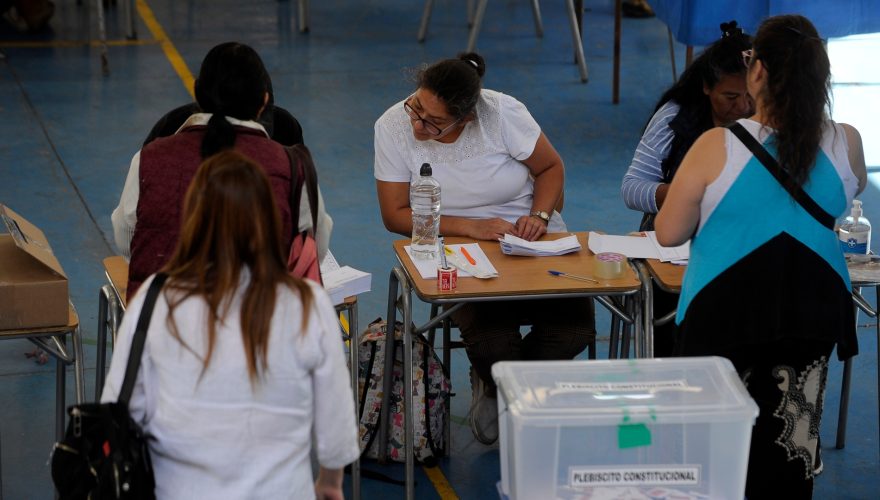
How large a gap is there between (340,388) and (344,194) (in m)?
3.85

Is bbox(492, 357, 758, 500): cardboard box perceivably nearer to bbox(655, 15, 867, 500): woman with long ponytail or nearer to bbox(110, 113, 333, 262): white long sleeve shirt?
bbox(655, 15, 867, 500): woman with long ponytail

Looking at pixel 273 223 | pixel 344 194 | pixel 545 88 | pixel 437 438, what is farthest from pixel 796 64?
pixel 545 88

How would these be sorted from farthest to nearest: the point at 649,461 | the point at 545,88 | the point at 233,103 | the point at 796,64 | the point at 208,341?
the point at 545,88
the point at 233,103
the point at 796,64
the point at 649,461
the point at 208,341

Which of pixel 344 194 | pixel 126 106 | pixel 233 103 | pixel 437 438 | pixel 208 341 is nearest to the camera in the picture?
pixel 208 341

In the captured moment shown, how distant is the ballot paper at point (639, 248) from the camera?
11.2 feet

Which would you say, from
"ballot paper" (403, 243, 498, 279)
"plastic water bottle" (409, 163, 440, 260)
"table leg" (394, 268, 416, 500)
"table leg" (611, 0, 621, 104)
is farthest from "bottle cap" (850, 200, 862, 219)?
"table leg" (611, 0, 621, 104)

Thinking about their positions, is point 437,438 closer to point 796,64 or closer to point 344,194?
point 796,64

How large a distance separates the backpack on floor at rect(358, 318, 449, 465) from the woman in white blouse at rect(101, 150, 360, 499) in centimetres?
146

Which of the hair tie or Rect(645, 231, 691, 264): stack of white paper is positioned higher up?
the hair tie

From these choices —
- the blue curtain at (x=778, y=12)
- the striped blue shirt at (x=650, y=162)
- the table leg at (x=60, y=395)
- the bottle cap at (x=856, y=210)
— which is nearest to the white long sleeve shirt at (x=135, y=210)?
the table leg at (x=60, y=395)

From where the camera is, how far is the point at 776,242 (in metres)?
2.56

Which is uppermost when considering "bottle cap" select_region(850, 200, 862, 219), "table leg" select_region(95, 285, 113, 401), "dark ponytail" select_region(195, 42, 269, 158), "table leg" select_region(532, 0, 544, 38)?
"dark ponytail" select_region(195, 42, 269, 158)

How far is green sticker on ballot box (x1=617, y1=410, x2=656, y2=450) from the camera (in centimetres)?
216

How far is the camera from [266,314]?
1986 millimetres
